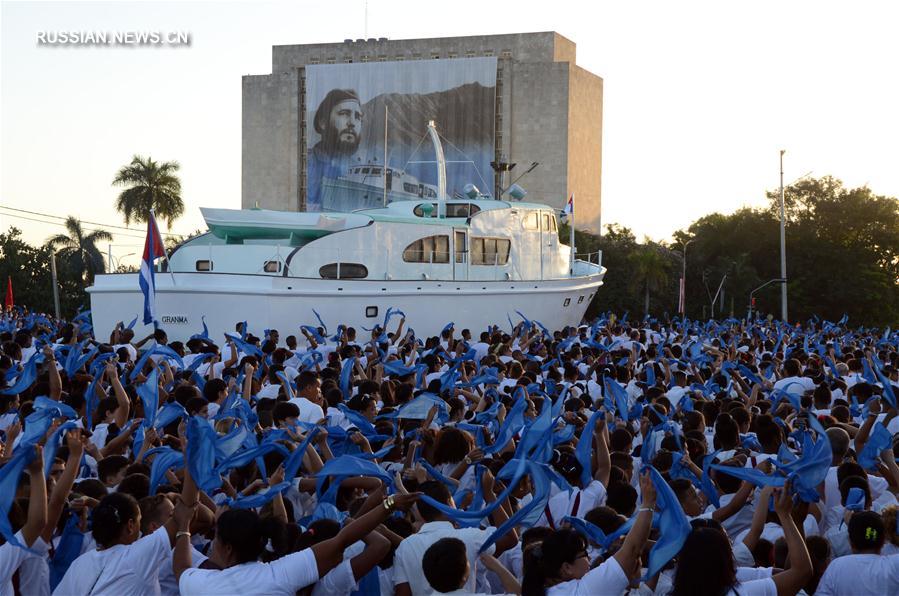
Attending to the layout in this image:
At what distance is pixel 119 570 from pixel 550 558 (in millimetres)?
1893

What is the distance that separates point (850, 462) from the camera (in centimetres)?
717

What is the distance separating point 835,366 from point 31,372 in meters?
9.49

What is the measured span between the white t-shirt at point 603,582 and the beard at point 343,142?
72.3 metres

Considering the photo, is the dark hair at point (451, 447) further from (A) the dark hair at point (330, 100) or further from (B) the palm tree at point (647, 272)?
(A) the dark hair at point (330, 100)

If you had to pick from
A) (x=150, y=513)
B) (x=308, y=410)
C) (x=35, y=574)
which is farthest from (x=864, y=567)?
(x=308, y=410)

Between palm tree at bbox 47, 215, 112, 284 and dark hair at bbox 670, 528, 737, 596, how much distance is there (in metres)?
53.0

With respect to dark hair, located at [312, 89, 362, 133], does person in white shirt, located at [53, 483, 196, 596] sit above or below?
below

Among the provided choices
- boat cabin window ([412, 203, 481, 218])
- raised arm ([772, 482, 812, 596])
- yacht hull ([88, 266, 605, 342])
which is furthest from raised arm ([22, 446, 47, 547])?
boat cabin window ([412, 203, 481, 218])

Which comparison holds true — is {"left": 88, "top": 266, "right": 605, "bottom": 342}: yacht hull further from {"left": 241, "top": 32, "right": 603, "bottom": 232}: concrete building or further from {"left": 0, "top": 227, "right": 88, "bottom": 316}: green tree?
{"left": 241, "top": 32, "right": 603, "bottom": 232}: concrete building

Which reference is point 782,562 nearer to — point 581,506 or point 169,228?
point 581,506

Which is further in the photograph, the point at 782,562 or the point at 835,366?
the point at 835,366

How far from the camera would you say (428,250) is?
2578 cm

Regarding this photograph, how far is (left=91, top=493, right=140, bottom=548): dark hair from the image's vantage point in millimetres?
5148

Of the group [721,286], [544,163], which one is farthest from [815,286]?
[544,163]
